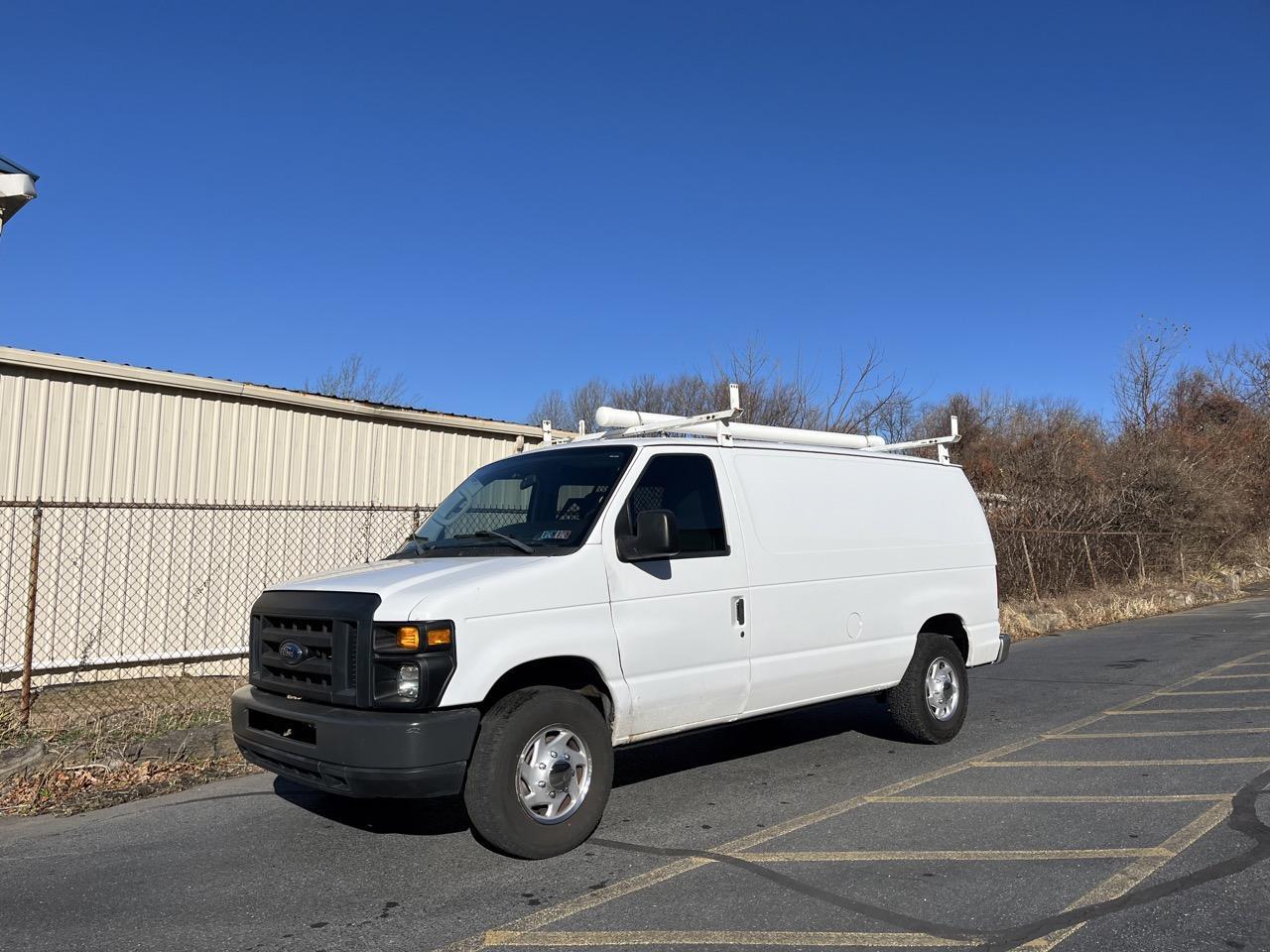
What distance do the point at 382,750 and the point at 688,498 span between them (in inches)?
89.5

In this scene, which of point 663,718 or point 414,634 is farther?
point 663,718

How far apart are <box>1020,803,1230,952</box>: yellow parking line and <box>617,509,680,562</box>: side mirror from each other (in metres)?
2.38

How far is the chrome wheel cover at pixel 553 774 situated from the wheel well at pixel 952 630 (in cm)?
348

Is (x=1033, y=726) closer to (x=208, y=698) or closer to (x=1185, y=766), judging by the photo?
(x=1185, y=766)

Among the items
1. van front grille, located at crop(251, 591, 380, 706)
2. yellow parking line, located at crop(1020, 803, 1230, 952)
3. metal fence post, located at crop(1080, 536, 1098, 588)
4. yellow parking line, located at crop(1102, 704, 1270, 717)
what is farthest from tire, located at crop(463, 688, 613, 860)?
metal fence post, located at crop(1080, 536, 1098, 588)

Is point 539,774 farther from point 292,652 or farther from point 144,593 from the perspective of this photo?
point 144,593

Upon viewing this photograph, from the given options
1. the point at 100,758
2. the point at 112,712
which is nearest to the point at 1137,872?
the point at 100,758

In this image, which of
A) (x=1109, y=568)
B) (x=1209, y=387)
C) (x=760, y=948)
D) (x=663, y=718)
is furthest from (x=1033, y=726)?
(x=1209, y=387)

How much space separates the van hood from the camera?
4.43 metres

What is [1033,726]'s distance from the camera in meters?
7.82

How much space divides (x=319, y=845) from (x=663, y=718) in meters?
1.90

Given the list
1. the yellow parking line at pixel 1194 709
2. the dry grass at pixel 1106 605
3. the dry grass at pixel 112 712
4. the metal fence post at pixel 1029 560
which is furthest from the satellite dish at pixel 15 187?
the metal fence post at pixel 1029 560

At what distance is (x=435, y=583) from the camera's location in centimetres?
459

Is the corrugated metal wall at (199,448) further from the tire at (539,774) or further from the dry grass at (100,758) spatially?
the tire at (539,774)
